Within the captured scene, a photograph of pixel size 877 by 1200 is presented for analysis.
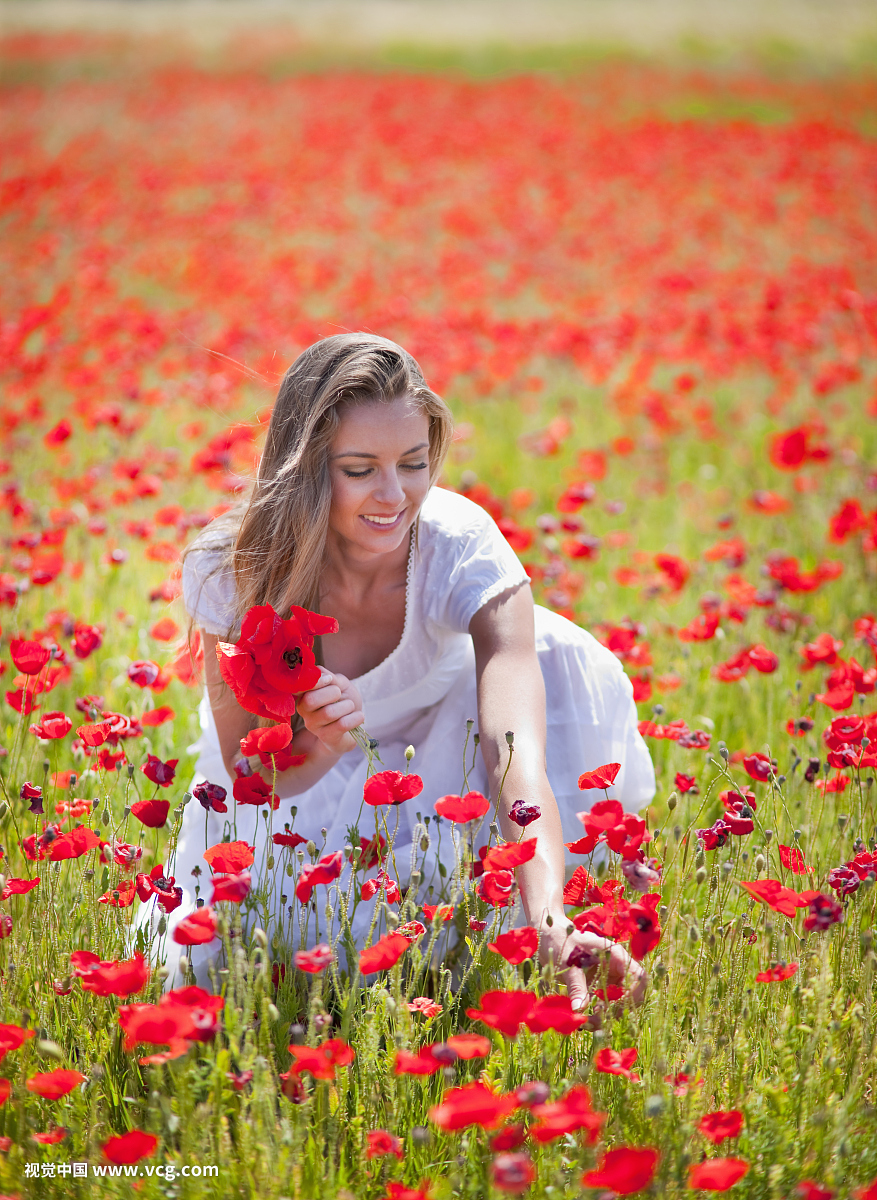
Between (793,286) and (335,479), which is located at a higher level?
(793,286)

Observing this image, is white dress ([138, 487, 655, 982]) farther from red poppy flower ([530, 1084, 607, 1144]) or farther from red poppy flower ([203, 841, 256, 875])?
red poppy flower ([530, 1084, 607, 1144])

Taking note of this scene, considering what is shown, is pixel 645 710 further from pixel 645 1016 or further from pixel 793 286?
Answer: pixel 793 286

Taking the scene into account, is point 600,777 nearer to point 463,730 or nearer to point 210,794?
point 210,794

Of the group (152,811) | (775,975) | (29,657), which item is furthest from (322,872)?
(29,657)

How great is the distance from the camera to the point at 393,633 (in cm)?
249

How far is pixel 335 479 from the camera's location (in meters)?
2.15

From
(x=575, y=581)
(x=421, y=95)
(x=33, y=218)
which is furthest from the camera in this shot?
(x=421, y=95)

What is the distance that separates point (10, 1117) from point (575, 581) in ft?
8.11

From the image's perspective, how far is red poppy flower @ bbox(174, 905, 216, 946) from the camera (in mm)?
1301

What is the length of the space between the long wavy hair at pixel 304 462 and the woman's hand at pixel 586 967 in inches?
36.2

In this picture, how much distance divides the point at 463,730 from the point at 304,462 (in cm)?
83

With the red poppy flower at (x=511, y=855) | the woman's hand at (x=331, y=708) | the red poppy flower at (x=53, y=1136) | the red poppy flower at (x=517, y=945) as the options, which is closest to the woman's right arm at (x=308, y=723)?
the woman's hand at (x=331, y=708)

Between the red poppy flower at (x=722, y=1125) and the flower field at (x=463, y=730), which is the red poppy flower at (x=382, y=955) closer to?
the flower field at (x=463, y=730)

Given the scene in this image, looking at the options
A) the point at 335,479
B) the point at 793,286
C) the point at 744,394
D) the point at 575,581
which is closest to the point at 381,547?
the point at 335,479
